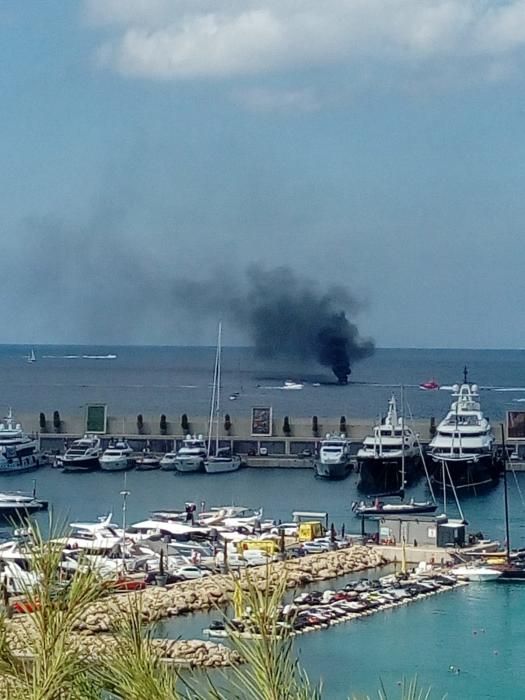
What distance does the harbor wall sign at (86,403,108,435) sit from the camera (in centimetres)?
3875

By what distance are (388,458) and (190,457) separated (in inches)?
220

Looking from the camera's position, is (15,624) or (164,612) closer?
(15,624)

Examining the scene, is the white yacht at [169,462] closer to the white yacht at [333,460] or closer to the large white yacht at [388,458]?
the white yacht at [333,460]

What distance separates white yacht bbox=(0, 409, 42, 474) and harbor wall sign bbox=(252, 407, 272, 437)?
6229 millimetres

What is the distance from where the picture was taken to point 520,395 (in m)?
78.6

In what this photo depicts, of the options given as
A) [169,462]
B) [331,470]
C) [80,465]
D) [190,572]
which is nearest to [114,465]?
[80,465]

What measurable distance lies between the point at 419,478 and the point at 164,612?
1831 cm

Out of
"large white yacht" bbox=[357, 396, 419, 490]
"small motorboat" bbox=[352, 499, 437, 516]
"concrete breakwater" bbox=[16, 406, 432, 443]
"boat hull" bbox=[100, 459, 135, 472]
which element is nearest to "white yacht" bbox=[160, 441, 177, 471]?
"boat hull" bbox=[100, 459, 135, 472]

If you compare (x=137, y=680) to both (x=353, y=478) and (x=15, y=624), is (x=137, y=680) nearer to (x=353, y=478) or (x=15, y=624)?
(x=15, y=624)

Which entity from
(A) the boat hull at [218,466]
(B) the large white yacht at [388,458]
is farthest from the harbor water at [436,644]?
(A) the boat hull at [218,466]

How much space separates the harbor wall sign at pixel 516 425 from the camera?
36281 mm

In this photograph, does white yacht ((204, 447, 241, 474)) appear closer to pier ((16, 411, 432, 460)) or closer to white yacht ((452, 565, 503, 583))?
pier ((16, 411, 432, 460))

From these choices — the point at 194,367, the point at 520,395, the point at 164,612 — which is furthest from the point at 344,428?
the point at 194,367

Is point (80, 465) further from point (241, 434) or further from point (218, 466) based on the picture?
point (241, 434)
